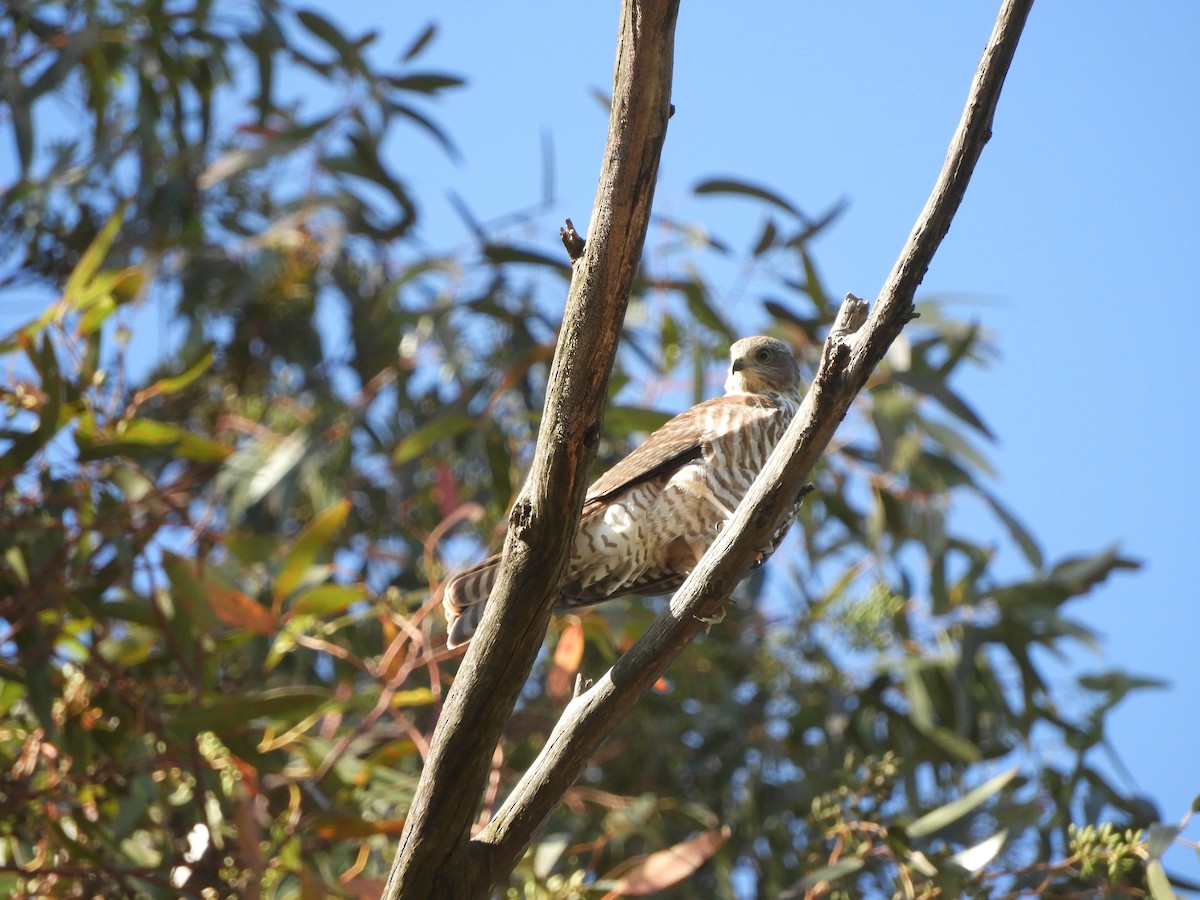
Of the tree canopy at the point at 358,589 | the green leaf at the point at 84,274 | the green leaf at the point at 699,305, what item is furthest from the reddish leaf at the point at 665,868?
the green leaf at the point at 84,274

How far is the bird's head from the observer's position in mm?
3264

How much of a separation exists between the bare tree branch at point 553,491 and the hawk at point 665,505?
93cm

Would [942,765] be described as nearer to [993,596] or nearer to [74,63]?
[993,596]

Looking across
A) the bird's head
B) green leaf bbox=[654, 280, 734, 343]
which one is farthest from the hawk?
green leaf bbox=[654, 280, 734, 343]

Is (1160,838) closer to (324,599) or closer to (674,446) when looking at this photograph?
(674,446)

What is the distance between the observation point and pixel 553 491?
5.36ft

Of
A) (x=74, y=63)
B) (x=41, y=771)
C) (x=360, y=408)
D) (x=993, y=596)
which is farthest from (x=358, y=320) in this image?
(x=993, y=596)

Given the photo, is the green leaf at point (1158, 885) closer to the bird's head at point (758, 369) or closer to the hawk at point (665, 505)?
the hawk at point (665, 505)

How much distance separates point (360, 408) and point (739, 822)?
177 cm

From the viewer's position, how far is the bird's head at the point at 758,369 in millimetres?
3264

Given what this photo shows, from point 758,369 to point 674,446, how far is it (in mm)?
584

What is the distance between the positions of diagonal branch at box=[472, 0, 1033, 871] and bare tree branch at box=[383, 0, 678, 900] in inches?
3.6

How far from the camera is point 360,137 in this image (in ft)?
14.3

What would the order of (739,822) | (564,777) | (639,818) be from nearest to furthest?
(564,777) → (639,818) → (739,822)
